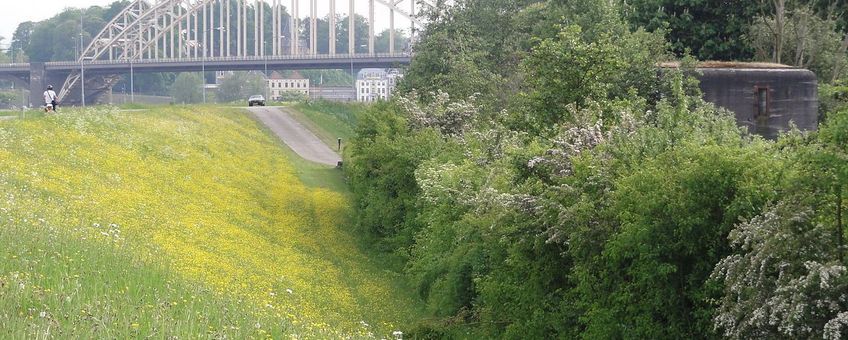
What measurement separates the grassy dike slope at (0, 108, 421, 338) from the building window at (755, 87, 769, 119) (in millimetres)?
12274

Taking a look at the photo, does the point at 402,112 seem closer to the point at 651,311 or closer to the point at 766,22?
the point at 766,22

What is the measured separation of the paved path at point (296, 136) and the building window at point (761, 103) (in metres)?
35.8

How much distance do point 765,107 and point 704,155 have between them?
20648 mm

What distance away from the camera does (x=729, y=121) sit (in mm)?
23391

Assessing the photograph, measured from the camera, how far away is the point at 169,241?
2645 cm

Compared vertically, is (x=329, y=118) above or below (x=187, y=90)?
above

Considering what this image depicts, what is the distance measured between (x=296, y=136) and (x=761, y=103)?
4727 centimetres

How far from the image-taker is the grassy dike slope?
12805mm

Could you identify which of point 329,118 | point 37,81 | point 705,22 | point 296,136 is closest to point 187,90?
point 37,81

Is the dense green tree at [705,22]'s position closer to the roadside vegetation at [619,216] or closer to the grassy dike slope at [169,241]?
the roadside vegetation at [619,216]

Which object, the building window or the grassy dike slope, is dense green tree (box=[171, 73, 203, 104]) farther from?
the building window

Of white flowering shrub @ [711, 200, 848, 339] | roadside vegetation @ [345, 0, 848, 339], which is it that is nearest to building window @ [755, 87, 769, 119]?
roadside vegetation @ [345, 0, 848, 339]

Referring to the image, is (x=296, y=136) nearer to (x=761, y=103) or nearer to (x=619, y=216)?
(x=761, y=103)

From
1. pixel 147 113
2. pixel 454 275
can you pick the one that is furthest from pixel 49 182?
pixel 147 113
